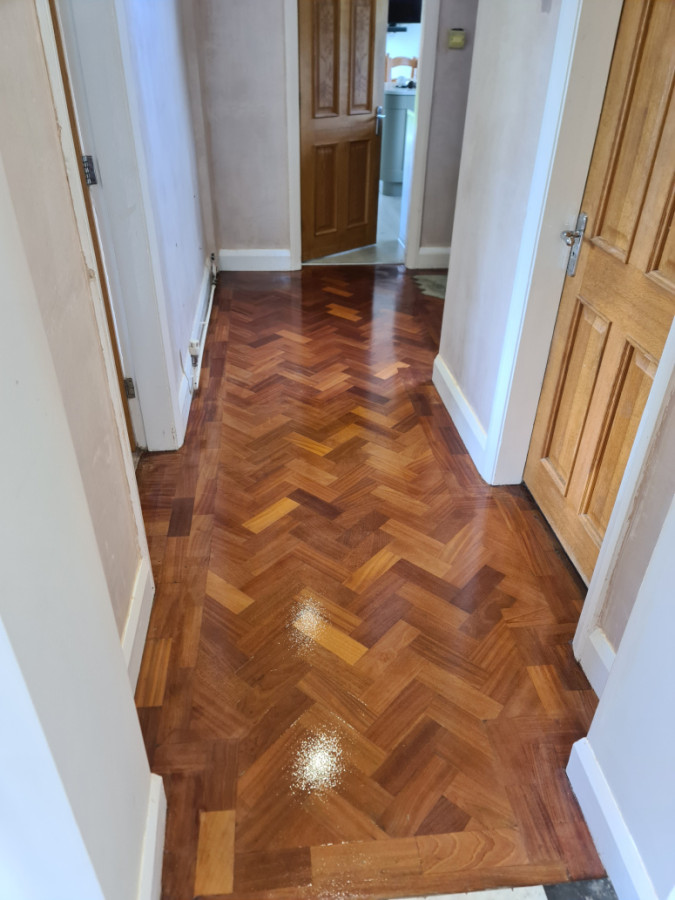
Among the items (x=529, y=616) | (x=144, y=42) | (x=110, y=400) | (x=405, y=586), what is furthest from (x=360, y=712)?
(x=144, y=42)

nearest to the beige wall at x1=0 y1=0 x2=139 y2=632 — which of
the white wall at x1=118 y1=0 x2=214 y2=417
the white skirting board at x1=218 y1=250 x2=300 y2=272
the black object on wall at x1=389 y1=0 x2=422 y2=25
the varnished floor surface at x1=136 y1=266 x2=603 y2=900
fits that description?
the varnished floor surface at x1=136 y1=266 x2=603 y2=900

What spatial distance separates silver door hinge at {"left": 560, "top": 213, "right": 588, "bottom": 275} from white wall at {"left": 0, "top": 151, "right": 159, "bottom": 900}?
63.9 inches

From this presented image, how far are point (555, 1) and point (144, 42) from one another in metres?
1.54

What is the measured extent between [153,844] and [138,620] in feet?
2.01

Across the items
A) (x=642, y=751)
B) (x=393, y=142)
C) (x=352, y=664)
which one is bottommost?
(x=352, y=664)

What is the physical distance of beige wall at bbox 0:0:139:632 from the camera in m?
1.18

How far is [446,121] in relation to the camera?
13.7 ft

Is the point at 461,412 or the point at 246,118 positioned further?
the point at 246,118

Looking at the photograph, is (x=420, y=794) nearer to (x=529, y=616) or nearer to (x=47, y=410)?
(x=529, y=616)

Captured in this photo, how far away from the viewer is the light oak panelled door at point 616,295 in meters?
1.59

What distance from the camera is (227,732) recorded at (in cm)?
160

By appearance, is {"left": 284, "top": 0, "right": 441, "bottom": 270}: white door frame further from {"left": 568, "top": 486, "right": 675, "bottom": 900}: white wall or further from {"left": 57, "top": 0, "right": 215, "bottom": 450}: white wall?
{"left": 568, "top": 486, "right": 675, "bottom": 900}: white wall

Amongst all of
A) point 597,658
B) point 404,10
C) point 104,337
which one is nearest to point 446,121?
point 104,337

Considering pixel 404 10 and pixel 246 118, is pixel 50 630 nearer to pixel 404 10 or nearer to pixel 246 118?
pixel 246 118
